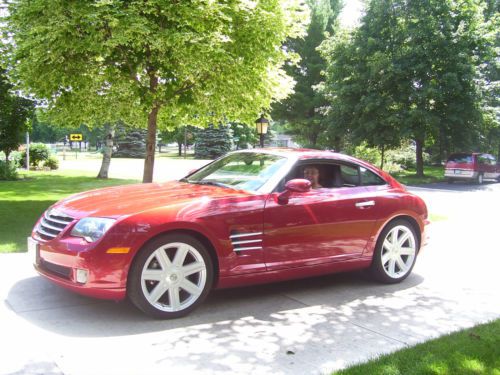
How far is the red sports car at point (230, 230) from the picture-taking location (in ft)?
14.4

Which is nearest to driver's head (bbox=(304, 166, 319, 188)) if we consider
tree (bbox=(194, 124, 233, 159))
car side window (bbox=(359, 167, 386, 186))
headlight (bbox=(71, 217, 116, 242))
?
car side window (bbox=(359, 167, 386, 186))

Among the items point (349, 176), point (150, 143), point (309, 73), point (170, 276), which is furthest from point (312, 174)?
point (309, 73)

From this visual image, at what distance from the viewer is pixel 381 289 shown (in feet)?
19.3

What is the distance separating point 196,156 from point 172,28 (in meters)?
55.7

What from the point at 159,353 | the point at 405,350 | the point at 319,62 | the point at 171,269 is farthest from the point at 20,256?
the point at 319,62

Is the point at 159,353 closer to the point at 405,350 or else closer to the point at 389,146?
the point at 405,350

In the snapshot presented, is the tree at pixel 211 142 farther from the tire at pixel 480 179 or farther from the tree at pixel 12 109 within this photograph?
the tree at pixel 12 109

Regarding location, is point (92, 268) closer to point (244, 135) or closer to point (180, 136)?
point (244, 135)

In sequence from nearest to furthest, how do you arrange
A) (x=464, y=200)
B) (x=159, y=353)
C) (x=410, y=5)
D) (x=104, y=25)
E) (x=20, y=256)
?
(x=159, y=353) < (x=20, y=256) < (x=104, y=25) < (x=464, y=200) < (x=410, y=5)

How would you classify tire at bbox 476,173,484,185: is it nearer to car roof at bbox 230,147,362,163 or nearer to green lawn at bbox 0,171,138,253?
green lawn at bbox 0,171,138,253

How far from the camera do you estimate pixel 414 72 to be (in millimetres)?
27328

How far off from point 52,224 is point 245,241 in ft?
5.92

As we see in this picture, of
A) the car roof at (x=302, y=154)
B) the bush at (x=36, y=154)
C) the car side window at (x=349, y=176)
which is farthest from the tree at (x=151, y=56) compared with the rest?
the bush at (x=36, y=154)

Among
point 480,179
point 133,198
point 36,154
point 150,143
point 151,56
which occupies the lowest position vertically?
point 480,179
